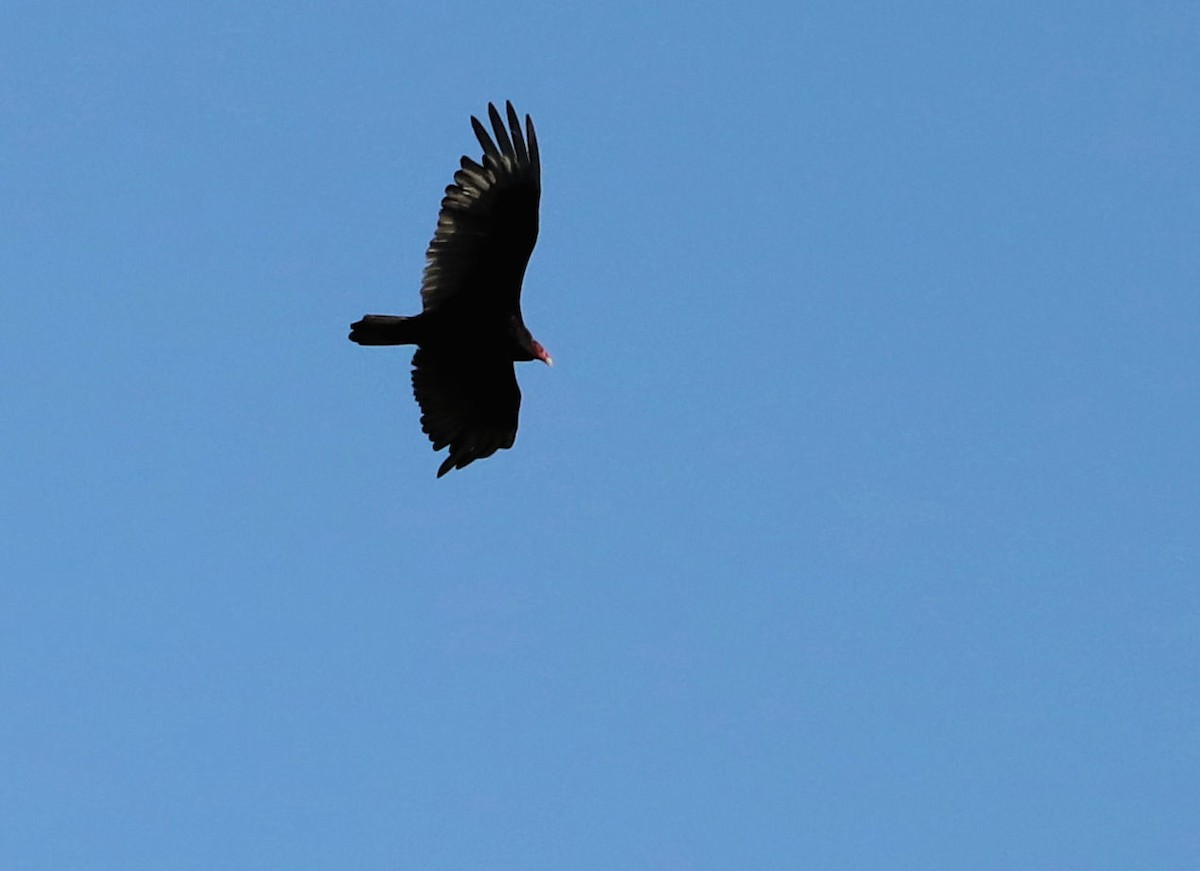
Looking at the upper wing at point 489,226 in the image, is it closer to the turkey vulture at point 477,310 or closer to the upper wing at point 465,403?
the turkey vulture at point 477,310

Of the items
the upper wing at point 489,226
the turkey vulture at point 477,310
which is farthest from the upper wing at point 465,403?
the upper wing at point 489,226

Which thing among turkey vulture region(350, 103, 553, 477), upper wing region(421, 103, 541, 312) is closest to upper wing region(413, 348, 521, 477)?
turkey vulture region(350, 103, 553, 477)

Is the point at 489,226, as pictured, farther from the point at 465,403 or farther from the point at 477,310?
the point at 465,403

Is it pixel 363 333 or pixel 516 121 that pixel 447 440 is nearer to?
pixel 363 333

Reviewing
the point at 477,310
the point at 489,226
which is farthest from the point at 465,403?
the point at 489,226

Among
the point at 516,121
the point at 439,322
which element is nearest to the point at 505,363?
the point at 439,322

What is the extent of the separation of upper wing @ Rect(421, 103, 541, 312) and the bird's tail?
0.20 metres

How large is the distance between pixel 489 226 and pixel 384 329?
3.50 ft

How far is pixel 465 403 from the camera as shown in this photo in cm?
1928

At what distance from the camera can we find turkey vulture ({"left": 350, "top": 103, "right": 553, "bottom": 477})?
17.8m

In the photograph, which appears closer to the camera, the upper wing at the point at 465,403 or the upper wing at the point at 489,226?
the upper wing at the point at 489,226

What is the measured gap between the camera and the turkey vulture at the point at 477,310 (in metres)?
17.8

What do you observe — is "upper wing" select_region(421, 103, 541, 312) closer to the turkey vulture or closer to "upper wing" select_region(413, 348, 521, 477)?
the turkey vulture

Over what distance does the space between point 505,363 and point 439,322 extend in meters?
0.80
